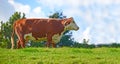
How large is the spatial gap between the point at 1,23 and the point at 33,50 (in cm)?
3646

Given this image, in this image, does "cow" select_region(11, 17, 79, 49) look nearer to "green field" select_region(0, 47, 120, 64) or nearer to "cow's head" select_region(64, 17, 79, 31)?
"cow's head" select_region(64, 17, 79, 31)

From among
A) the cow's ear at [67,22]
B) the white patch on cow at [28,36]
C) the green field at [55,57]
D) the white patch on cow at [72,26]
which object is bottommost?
the green field at [55,57]

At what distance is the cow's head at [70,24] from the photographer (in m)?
26.7

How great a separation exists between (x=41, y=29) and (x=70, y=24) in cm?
188

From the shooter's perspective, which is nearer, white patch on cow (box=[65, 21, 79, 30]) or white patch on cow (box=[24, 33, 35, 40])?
white patch on cow (box=[24, 33, 35, 40])

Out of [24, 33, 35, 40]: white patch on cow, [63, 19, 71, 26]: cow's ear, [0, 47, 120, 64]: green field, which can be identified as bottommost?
[0, 47, 120, 64]: green field

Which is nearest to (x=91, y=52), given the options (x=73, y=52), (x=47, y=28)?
(x=73, y=52)

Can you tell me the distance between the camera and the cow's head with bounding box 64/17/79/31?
26656mm

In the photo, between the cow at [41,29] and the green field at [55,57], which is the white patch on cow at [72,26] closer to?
the cow at [41,29]

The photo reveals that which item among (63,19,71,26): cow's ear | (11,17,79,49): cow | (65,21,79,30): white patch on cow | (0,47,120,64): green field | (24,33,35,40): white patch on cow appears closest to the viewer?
(0,47,120,64): green field

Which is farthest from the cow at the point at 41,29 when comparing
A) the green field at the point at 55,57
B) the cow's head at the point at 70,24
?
the green field at the point at 55,57

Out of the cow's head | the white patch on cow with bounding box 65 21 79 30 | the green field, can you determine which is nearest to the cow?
the cow's head

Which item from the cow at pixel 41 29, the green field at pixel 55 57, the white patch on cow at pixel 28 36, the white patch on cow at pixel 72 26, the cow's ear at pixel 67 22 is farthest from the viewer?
the white patch on cow at pixel 72 26

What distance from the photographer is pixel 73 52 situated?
2075 centimetres
